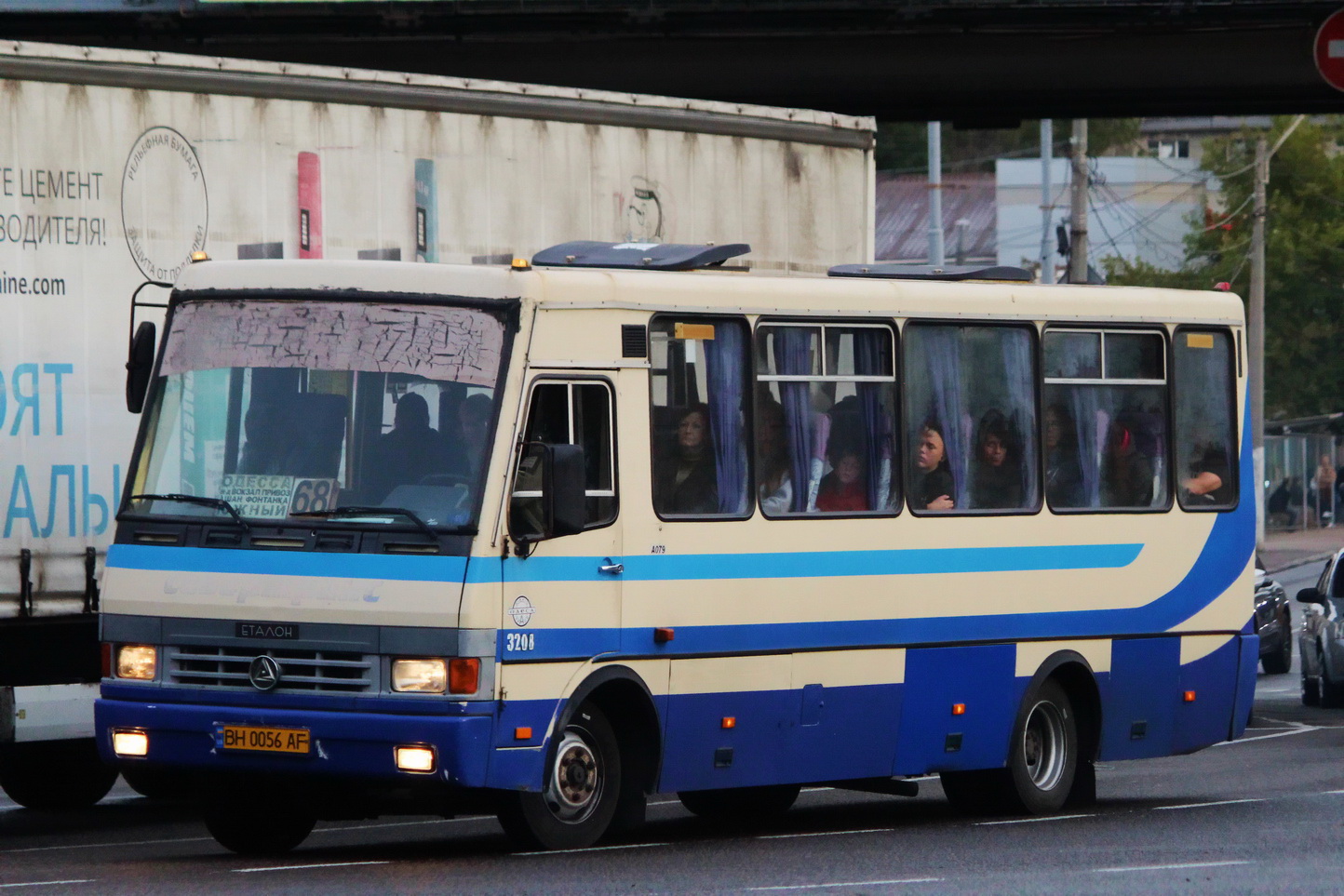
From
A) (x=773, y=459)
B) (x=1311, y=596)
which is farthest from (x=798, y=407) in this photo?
(x=1311, y=596)

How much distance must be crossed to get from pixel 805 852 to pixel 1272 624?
58.6 feet

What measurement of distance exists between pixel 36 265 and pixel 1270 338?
54.6 meters

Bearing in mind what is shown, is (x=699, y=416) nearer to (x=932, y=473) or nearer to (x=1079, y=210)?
(x=932, y=473)

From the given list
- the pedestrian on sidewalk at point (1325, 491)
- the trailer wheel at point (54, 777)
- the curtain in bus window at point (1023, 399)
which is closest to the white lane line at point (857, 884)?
the curtain in bus window at point (1023, 399)

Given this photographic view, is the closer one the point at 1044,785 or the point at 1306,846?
the point at 1306,846

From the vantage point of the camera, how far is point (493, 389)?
1102cm

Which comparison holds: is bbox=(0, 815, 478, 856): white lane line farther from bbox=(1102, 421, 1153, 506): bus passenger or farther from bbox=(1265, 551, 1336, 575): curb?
bbox=(1265, 551, 1336, 575): curb

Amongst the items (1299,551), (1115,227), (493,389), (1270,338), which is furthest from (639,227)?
(1115,227)

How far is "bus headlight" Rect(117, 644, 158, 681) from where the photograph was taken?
11.1 meters

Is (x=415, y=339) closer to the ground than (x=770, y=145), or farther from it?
closer to the ground

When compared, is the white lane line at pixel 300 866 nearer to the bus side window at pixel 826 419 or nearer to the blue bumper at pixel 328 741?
the blue bumper at pixel 328 741

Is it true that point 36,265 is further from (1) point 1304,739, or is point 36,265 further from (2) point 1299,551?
(2) point 1299,551

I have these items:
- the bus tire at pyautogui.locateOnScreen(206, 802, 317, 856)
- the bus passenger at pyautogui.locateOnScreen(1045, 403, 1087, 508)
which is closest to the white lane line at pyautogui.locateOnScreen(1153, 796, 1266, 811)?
the bus passenger at pyautogui.locateOnScreen(1045, 403, 1087, 508)

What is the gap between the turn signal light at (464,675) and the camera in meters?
10.6
